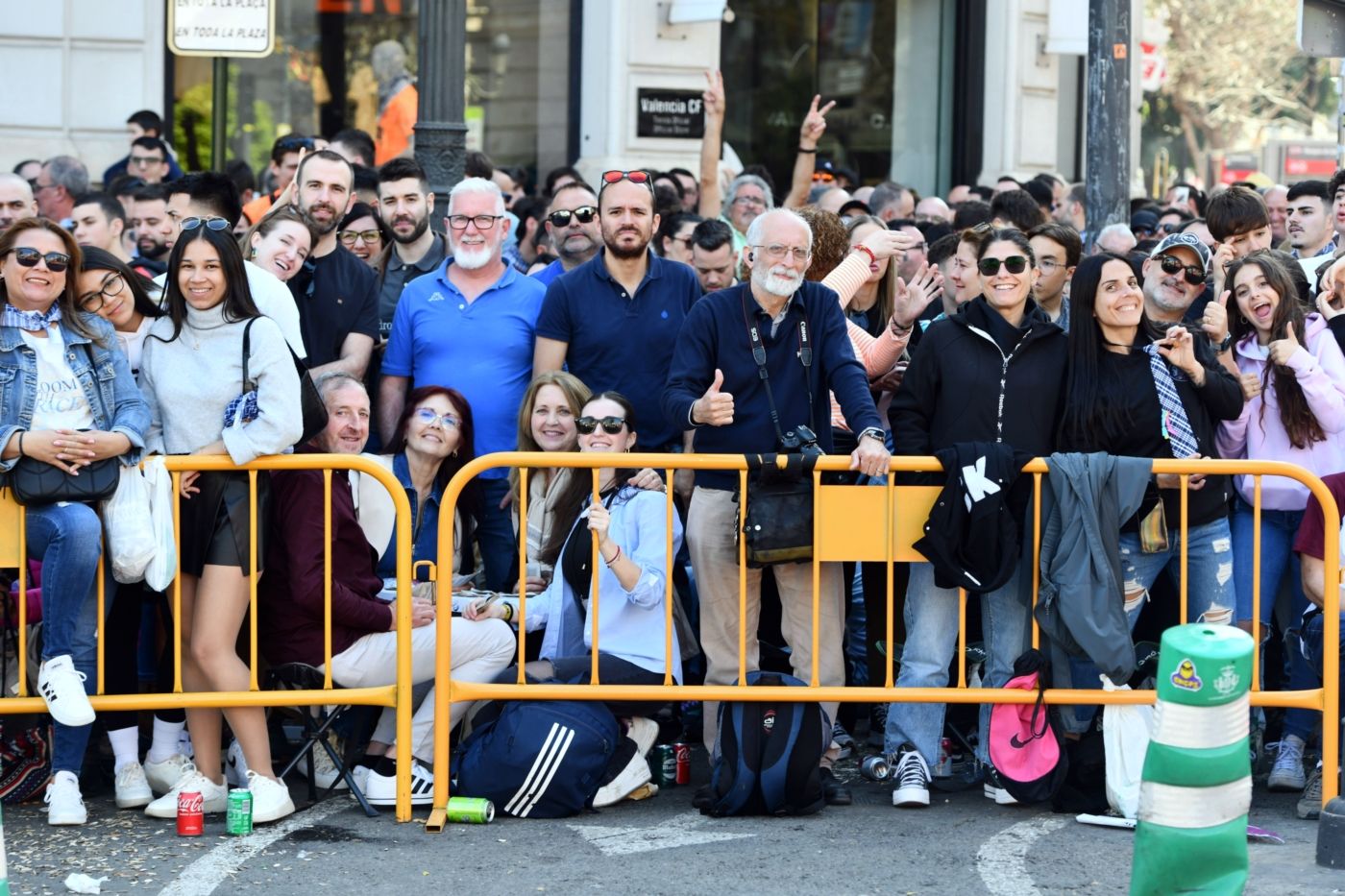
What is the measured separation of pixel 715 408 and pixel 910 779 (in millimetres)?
1499

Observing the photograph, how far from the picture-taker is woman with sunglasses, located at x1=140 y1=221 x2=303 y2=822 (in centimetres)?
692

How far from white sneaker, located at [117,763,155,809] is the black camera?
8.29 ft

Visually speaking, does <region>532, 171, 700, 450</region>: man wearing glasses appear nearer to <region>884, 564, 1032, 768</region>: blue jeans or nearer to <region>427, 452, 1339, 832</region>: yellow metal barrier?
<region>427, 452, 1339, 832</region>: yellow metal barrier

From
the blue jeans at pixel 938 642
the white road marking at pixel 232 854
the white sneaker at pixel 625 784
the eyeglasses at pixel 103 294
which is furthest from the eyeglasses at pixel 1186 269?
the eyeglasses at pixel 103 294

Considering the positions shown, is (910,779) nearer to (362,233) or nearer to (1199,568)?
(1199,568)

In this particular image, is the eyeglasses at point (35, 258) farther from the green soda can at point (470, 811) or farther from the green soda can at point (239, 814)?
the green soda can at point (470, 811)

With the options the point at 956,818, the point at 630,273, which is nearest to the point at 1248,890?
the point at 956,818

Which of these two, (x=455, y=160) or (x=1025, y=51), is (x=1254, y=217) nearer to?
(x=455, y=160)

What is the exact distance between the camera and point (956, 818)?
7051mm

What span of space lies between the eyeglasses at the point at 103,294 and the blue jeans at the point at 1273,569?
4184 mm

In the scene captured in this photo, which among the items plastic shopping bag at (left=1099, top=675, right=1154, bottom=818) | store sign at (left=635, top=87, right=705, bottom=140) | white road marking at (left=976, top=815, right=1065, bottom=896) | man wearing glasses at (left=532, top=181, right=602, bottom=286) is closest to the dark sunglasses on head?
man wearing glasses at (left=532, top=181, right=602, bottom=286)

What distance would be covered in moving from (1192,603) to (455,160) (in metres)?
4.10

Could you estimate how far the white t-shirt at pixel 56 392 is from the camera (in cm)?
683

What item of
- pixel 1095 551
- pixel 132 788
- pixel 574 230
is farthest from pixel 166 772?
pixel 1095 551
